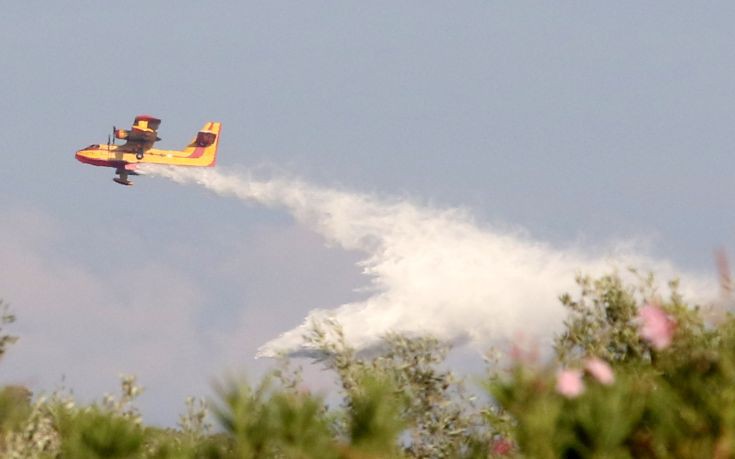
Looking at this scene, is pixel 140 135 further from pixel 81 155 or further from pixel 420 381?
pixel 420 381

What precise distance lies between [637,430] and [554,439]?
1642 mm

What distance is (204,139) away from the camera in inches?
5157

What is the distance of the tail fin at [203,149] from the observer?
127m

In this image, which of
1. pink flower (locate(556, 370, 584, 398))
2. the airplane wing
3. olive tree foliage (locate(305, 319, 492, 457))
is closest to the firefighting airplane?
the airplane wing

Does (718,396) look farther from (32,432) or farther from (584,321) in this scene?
(584,321)

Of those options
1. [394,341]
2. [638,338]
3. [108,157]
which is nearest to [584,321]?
[638,338]

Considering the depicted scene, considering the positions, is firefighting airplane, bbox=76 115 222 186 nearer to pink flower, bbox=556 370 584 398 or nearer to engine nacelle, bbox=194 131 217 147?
engine nacelle, bbox=194 131 217 147

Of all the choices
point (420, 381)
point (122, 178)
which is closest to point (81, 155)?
point (122, 178)

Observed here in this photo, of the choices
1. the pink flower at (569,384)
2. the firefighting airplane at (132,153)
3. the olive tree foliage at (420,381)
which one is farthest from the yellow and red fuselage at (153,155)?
the pink flower at (569,384)

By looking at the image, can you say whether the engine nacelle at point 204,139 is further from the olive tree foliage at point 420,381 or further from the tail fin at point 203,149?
the olive tree foliage at point 420,381

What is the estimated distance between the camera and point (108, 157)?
116312 mm

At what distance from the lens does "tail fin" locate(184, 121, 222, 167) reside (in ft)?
415

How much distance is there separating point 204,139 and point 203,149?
6.82 feet

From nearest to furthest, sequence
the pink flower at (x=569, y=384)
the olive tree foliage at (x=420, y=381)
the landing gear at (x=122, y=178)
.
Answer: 1. the pink flower at (x=569, y=384)
2. the olive tree foliage at (x=420, y=381)
3. the landing gear at (x=122, y=178)
